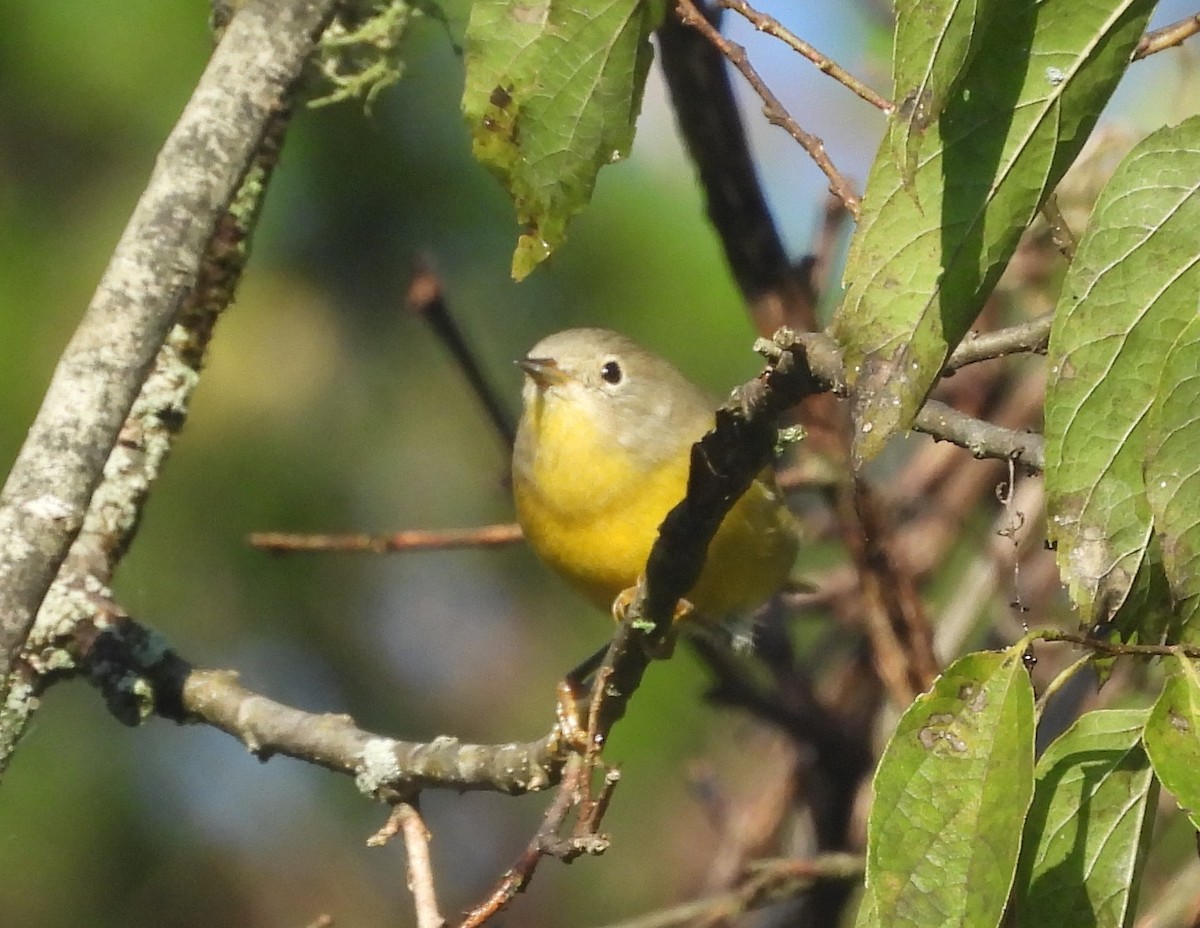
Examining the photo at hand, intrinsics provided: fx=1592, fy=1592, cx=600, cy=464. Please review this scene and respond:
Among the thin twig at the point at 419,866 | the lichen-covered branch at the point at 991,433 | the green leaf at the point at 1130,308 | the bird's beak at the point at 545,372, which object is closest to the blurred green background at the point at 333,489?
the bird's beak at the point at 545,372

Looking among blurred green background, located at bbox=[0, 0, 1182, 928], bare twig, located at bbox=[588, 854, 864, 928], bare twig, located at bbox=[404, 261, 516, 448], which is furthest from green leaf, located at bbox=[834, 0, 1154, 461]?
blurred green background, located at bbox=[0, 0, 1182, 928]

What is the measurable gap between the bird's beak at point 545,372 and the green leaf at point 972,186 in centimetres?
198

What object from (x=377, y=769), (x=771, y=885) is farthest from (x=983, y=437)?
(x=771, y=885)

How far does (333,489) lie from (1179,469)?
3120 millimetres

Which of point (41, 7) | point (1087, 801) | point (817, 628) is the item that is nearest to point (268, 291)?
point (41, 7)

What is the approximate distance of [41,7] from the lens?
3.78 meters

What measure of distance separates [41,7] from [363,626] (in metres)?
1.80

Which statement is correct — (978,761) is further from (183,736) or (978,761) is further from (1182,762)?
(183,736)

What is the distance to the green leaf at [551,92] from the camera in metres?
1.63

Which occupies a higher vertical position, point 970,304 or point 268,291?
point 268,291

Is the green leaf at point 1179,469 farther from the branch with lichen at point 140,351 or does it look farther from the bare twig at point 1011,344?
the branch with lichen at point 140,351

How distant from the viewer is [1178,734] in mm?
1310

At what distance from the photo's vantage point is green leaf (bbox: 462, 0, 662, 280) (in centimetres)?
163

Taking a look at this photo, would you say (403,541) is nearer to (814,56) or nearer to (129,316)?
(129,316)
